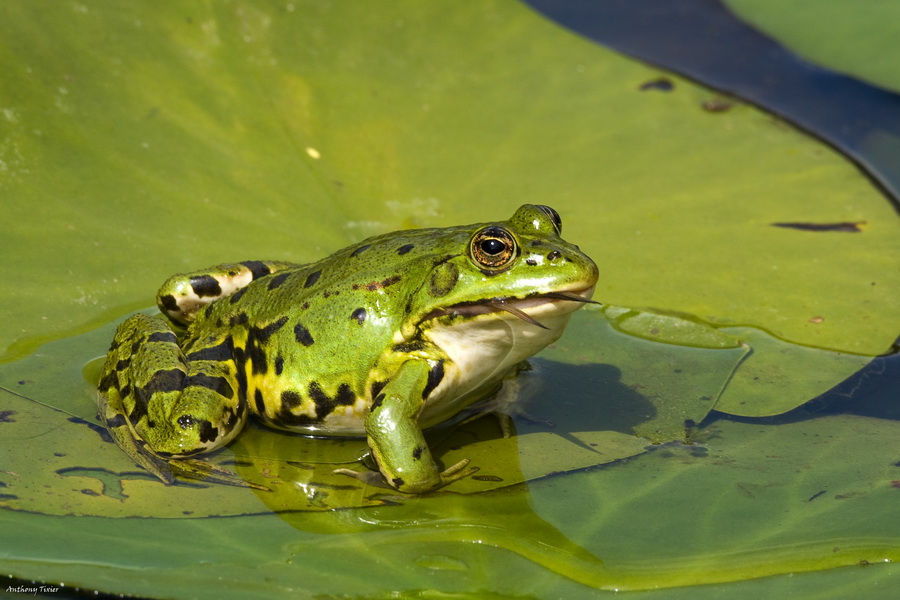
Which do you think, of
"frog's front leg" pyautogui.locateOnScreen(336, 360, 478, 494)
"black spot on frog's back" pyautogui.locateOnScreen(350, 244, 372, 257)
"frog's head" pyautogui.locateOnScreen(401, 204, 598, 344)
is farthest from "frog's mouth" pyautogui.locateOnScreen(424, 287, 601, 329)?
"black spot on frog's back" pyautogui.locateOnScreen(350, 244, 372, 257)

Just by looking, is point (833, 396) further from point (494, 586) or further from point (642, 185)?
point (494, 586)

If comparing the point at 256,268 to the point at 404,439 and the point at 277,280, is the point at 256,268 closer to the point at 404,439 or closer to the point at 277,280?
the point at 277,280

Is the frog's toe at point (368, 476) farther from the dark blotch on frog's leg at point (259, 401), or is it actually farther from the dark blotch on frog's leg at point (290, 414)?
the dark blotch on frog's leg at point (259, 401)

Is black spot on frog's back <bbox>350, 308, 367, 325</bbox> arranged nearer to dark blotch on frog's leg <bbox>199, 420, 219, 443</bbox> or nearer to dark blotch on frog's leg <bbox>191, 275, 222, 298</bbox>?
dark blotch on frog's leg <bbox>199, 420, 219, 443</bbox>

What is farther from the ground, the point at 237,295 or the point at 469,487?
the point at 237,295

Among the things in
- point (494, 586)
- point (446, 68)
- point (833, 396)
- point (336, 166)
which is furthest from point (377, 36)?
point (494, 586)

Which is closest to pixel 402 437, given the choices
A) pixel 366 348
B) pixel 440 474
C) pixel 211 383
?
pixel 440 474

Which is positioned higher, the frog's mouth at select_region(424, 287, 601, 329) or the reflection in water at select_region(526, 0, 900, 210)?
the reflection in water at select_region(526, 0, 900, 210)
